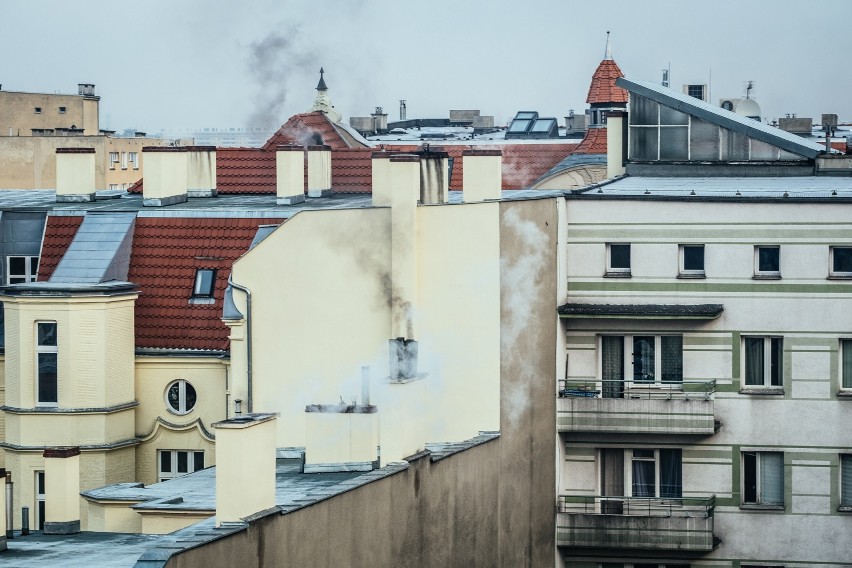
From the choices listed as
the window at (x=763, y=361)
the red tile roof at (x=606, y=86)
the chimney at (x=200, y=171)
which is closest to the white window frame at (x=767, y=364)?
the window at (x=763, y=361)

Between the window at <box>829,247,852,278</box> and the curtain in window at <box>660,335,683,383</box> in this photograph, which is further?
the curtain in window at <box>660,335,683,383</box>

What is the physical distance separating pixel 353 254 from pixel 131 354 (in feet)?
26.9

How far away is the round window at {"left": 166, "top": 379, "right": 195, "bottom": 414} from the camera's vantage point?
46812 mm

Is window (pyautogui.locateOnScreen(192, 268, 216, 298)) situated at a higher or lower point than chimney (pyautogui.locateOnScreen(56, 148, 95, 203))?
lower

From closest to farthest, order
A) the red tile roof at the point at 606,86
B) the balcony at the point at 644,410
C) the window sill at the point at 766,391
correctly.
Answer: the balcony at the point at 644,410, the window sill at the point at 766,391, the red tile roof at the point at 606,86

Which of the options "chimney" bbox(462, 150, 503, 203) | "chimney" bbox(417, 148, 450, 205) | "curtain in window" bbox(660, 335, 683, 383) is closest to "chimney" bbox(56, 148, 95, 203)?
"chimney" bbox(462, 150, 503, 203)

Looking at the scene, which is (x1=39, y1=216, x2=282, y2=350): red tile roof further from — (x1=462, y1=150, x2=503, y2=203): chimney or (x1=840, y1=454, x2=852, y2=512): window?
(x1=840, y1=454, x2=852, y2=512): window

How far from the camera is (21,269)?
49.3 meters

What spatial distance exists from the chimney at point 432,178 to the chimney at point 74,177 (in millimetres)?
13367

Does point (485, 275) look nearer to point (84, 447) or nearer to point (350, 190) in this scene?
point (84, 447)

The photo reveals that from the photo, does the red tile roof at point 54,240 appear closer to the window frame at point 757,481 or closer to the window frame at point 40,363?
the window frame at point 40,363

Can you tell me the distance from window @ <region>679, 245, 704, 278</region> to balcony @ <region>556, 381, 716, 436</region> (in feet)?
8.10

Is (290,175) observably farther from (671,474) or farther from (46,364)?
(671,474)

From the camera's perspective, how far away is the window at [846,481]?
4391 centimetres
